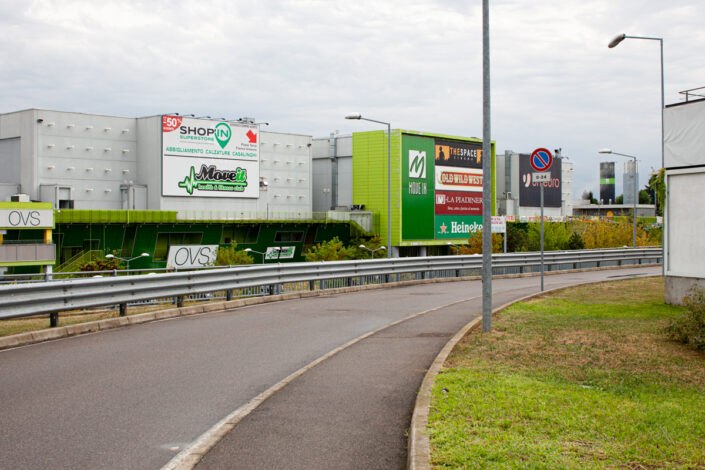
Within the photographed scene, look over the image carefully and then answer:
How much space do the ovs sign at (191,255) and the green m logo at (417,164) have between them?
21311 mm

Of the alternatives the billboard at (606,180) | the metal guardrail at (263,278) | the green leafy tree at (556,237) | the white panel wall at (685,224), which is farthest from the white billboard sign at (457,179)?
the billboard at (606,180)

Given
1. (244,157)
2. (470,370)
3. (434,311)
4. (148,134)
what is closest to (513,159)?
(244,157)

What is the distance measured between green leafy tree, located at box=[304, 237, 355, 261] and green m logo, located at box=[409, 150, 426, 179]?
35.5ft

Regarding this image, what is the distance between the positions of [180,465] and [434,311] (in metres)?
11.8

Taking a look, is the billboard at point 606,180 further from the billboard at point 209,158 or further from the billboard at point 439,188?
the billboard at point 209,158

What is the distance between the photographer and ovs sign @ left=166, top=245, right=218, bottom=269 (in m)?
60.6

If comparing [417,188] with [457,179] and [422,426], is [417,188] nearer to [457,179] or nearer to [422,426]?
[457,179]

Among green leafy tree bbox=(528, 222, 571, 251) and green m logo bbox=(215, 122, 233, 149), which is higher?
green m logo bbox=(215, 122, 233, 149)

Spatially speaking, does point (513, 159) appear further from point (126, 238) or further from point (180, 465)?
point (180, 465)

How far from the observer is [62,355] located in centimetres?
1048

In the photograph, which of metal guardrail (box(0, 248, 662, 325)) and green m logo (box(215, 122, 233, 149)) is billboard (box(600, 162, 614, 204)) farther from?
metal guardrail (box(0, 248, 662, 325))

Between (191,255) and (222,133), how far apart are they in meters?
11.3

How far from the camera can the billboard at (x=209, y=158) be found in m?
59.9

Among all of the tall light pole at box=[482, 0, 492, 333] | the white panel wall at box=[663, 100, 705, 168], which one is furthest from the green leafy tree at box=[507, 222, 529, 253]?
the tall light pole at box=[482, 0, 492, 333]
